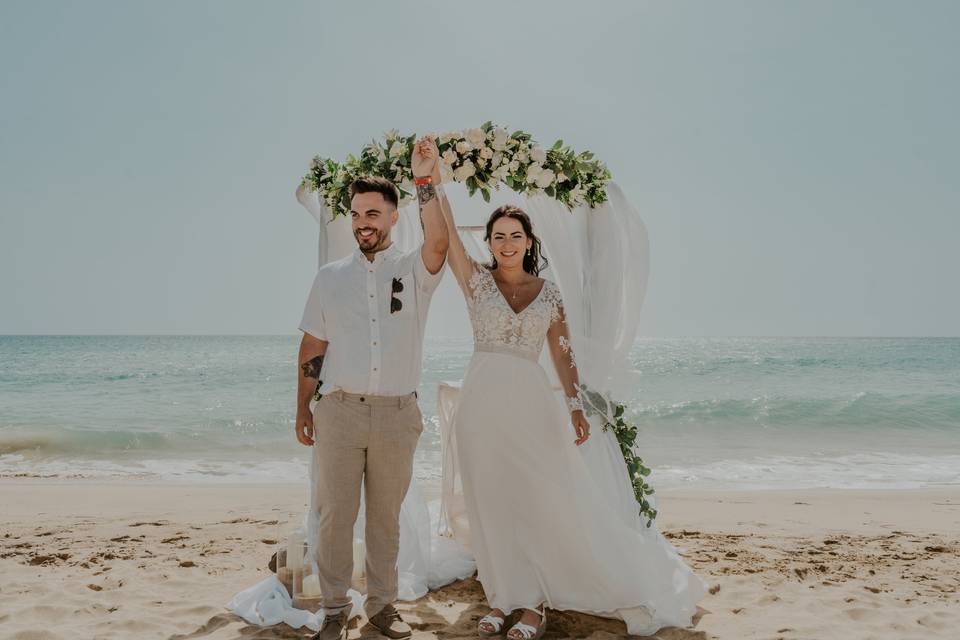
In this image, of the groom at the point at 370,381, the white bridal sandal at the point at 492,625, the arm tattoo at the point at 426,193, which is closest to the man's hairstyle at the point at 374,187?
the groom at the point at 370,381

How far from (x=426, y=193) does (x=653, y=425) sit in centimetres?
1261

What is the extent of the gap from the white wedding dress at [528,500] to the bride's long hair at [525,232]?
27 centimetres

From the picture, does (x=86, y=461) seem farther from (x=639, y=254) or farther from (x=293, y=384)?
(x=293, y=384)

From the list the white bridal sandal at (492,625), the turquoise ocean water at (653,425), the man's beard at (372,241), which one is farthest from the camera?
the turquoise ocean water at (653,425)

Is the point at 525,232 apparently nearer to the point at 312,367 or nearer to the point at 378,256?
the point at 378,256

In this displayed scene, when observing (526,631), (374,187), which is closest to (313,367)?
(374,187)

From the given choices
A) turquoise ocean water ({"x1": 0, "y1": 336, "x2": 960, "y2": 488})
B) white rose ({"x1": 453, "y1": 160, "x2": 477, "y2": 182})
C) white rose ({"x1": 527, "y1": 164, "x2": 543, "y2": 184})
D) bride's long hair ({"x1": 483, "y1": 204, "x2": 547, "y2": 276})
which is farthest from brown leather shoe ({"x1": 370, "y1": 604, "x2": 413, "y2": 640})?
white rose ({"x1": 527, "y1": 164, "x2": 543, "y2": 184})

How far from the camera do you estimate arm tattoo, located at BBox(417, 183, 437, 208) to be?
3.38m

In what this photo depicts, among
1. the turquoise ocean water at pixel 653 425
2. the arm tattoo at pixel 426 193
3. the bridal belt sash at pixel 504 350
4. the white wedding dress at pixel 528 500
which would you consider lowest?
the turquoise ocean water at pixel 653 425

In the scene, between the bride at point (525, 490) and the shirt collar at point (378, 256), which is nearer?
the shirt collar at point (378, 256)

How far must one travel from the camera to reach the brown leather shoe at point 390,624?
133 inches

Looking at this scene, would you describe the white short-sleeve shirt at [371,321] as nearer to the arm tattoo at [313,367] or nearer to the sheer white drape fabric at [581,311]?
the arm tattoo at [313,367]

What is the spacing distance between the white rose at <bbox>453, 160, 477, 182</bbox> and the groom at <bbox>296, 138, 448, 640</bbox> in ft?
1.62

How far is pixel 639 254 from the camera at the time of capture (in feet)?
13.4
